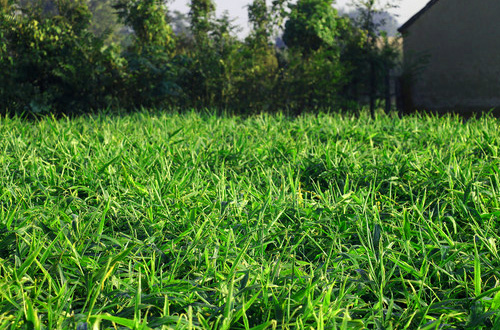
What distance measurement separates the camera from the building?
34.4 ft

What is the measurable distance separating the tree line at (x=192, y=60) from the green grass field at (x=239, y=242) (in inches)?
163

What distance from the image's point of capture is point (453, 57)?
11344 mm

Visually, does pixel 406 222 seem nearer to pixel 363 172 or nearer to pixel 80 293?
pixel 363 172

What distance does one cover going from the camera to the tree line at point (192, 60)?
7.73 m

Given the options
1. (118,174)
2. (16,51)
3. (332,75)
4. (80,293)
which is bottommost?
(80,293)

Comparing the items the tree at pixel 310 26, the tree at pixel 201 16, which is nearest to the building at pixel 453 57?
the tree at pixel 310 26

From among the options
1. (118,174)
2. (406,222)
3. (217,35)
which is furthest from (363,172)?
(217,35)

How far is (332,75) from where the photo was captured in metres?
9.46

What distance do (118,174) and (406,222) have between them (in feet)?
6.26

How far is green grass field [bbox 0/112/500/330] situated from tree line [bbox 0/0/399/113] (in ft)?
13.6

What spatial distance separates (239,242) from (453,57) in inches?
432

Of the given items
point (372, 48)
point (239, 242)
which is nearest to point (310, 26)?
point (372, 48)

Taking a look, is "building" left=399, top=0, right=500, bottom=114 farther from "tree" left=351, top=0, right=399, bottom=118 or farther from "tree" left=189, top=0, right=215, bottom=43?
"tree" left=189, top=0, right=215, bottom=43

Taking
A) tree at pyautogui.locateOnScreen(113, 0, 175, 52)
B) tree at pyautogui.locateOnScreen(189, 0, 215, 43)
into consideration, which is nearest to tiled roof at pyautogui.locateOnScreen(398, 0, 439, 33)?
tree at pyautogui.locateOnScreen(189, 0, 215, 43)
